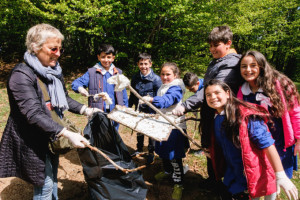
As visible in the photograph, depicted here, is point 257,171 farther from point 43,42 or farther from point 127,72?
point 127,72

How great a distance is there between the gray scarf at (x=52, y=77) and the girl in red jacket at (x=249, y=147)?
1.38 m

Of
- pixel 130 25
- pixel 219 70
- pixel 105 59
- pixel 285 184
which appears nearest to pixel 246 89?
pixel 219 70

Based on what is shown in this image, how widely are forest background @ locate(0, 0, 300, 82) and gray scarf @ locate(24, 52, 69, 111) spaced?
6.74m

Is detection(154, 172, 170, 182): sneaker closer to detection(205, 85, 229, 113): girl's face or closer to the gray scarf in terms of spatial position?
detection(205, 85, 229, 113): girl's face

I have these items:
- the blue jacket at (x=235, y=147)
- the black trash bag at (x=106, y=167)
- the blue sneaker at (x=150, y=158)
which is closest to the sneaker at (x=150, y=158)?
the blue sneaker at (x=150, y=158)

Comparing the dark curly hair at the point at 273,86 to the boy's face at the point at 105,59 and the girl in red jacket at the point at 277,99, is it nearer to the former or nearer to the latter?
the girl in red jacket at the point at 277,99

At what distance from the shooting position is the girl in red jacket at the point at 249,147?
1451 millimetres

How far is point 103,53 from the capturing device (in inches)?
114

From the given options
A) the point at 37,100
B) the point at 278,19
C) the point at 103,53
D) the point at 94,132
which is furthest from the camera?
the point at 278,19

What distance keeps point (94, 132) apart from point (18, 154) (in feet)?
2.27

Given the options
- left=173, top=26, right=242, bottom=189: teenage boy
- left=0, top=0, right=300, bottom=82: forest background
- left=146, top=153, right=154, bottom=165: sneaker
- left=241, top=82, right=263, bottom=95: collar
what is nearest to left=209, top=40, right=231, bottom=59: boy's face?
left=173, top=26, right=242, bottom=189: teenage boy

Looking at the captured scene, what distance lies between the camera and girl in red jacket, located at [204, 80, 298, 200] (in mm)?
1451

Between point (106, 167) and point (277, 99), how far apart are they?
1729 mm

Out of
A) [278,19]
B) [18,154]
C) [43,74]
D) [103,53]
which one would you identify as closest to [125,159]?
[18,154]
